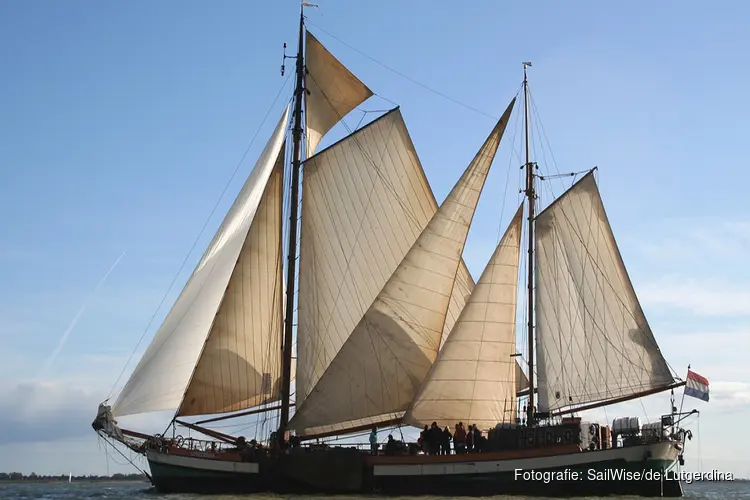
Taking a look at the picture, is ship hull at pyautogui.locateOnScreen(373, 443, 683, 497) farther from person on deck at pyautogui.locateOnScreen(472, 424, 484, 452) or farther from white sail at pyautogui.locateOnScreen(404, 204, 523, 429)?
white sail at pyautogui.locateOnScreen(404, 204, 523, 429)

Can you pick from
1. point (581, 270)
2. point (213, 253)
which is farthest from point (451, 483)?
point (213, 253)

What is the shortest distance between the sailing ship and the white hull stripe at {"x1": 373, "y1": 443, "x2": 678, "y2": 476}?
2.2 inches

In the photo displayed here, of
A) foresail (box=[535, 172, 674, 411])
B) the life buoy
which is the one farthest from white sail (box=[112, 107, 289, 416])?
the life buoy

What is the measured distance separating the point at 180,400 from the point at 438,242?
42.2 feet

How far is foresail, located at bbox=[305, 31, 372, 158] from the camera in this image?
4762 cm

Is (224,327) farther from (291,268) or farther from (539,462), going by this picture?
(539,462)

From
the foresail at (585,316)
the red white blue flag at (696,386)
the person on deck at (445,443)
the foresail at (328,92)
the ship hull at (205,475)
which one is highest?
the foresail at (328,92)

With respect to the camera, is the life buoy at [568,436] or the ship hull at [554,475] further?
the life buoy at [568,436]

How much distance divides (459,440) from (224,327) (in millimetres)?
11233

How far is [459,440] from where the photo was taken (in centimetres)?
3766

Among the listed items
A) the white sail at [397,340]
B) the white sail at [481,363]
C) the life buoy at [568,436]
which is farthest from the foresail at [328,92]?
the life buoy at [568,436]

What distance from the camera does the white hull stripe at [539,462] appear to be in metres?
36.3

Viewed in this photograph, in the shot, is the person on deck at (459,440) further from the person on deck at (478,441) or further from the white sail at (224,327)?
the white sail at (224,327)

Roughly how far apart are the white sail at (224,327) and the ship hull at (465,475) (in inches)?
137
